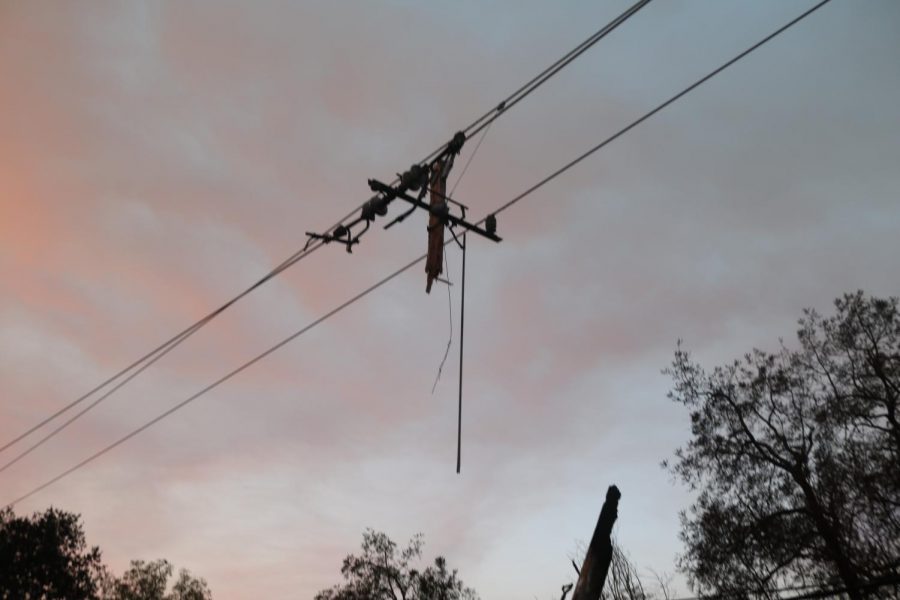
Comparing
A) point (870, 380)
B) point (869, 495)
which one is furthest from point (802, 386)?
point (869, 495)

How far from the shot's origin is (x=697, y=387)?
22734mm

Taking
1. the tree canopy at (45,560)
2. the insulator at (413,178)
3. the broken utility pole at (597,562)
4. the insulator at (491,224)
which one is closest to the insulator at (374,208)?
the insulator at (413,178)

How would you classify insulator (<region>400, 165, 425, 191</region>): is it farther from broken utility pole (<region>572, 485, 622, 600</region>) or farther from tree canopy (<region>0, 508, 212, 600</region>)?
tree canopy (<region>0, 508, 212, 600</region>)

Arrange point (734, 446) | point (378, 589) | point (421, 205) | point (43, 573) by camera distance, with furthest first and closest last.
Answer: point (378, 589) → point (43, 573) → point (734, 446) → point (421, 205)

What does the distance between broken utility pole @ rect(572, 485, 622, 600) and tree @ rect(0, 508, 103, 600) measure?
40.2 meters

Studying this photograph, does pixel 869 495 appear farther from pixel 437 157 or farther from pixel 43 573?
pixel 43 573

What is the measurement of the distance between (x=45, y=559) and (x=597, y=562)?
41.7m

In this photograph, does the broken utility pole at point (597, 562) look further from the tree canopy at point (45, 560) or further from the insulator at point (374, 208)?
the tree canopy at point (45, 560)

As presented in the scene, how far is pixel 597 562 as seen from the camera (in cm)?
557

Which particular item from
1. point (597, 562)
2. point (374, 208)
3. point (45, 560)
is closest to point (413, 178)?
point (374, 208)

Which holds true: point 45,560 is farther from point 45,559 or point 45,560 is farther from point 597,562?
point 597,562

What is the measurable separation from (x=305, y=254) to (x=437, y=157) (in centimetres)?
278

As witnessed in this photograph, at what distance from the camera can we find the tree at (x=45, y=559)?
116 feet

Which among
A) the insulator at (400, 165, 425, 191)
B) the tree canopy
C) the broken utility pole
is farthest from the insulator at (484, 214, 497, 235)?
the tree canopy
